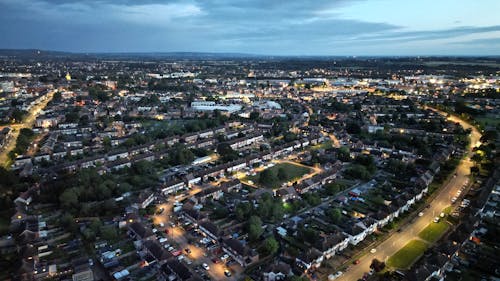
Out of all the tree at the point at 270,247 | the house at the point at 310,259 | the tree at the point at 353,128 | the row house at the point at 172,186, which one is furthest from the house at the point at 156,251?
the tree at the point at 353,128

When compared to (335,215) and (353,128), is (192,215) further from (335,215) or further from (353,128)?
(353,128)

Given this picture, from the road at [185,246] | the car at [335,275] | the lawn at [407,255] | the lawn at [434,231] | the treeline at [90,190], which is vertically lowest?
the road at [185,246]

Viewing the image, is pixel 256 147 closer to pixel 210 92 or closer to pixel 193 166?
pixel 193 166

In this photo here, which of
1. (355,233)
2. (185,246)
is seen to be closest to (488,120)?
(355,233)

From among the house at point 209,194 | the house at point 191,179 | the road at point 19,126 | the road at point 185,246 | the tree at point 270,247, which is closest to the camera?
the road at point 185,246

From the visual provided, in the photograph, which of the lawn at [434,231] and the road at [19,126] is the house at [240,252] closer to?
the lawn at [434,231]

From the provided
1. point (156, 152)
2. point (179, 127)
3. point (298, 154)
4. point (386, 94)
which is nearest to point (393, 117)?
point (298, 154)

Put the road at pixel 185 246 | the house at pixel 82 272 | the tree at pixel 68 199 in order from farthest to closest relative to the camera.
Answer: the tree at pixel 68 199 → the road at pixel 185 246 → the house at pixel 82 272
